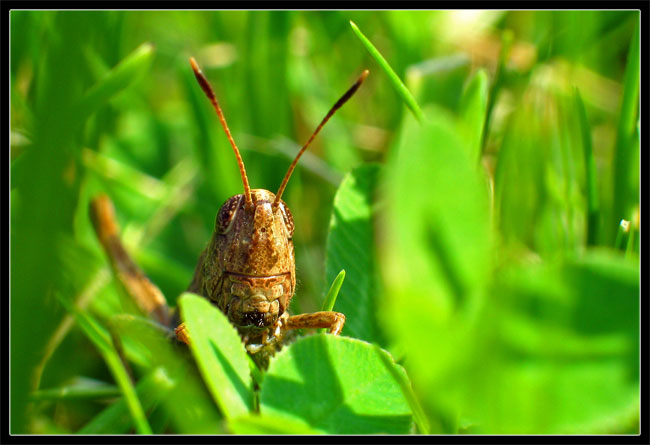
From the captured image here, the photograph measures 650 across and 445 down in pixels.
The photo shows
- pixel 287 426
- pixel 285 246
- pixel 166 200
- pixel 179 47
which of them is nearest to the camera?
pixel 287 426

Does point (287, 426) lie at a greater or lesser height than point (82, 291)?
greater

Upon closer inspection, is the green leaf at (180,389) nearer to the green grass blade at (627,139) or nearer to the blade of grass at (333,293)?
the blade of grass at (333,293)

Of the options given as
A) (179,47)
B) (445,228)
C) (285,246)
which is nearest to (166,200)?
(285,246)

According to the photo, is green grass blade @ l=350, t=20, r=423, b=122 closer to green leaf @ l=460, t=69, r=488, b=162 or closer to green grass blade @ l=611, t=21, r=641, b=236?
green leaf @ l=460, t=69, r=488, b=162

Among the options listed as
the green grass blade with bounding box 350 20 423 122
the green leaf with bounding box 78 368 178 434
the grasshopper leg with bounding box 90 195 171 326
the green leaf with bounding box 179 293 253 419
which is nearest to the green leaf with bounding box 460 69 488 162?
the green grass blade with bounding box 350 20 423 122

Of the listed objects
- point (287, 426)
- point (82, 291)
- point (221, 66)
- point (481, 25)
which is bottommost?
point (82, 291)

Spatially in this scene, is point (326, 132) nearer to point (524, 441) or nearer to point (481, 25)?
point (481, 25)
